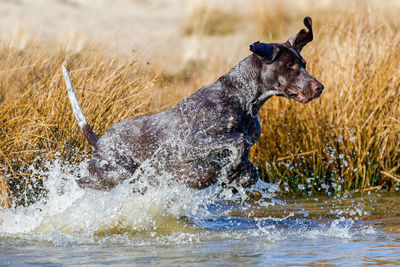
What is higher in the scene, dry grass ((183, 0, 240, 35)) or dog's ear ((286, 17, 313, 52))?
dry grass ((183, 0, 240, 35))

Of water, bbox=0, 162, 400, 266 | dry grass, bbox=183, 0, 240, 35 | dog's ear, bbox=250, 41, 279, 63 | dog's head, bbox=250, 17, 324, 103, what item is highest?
dry grass, bbox=183, 0, 240, 35

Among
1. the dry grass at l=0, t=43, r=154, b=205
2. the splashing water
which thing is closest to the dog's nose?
the splashing water

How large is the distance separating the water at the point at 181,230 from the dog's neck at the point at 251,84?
0.89m

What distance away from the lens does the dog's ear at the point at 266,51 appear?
19.6 feet

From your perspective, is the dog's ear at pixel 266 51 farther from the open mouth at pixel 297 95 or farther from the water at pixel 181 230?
the water at pixel 181 230

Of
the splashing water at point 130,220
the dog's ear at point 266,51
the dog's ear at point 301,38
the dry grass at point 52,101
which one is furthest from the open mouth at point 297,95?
the dry grass at point 52,101

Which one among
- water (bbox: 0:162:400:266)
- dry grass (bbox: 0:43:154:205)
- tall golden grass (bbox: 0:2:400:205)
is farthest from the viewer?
tall golden grass (bbox: 0:2:400:205)

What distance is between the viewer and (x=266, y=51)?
6.06m

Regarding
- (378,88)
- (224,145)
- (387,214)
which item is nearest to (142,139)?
(224,145)

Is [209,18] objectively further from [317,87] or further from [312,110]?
[317,87]

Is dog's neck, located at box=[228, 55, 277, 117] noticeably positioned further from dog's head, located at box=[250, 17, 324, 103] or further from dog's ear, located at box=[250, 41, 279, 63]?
dog's ear, located at box=[250, 41, 279, 63]

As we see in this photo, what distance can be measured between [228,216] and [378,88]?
2379mm

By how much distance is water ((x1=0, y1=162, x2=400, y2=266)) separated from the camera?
5170 millimetres

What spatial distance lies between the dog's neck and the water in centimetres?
89
